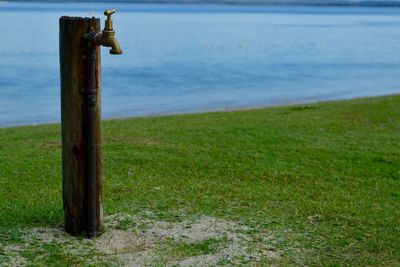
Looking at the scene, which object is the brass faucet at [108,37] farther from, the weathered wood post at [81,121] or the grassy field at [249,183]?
the grassy field at [249,183]

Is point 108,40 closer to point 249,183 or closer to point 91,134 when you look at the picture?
point 91,134

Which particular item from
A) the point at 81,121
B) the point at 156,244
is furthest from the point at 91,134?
the point at 156,244

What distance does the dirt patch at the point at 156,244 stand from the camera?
15.5 ft

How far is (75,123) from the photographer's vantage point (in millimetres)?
4980

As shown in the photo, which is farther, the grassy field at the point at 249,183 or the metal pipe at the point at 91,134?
the grassy field at the point at 249,183

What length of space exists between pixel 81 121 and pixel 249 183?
231cm

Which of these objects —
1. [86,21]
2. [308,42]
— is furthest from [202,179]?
[308,42]

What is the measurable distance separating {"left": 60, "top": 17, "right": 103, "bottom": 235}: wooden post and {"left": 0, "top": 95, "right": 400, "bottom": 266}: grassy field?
1.13ft

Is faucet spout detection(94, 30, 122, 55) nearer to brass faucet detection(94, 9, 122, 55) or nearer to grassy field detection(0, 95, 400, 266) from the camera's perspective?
brass faucet detection(94, 9, 122, 55)

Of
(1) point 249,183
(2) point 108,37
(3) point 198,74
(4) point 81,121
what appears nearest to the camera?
(2) point 108,37

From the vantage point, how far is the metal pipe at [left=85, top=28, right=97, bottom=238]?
4898mm

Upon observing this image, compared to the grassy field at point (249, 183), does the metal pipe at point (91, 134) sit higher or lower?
higher

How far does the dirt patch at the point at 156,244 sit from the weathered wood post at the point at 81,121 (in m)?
0.19

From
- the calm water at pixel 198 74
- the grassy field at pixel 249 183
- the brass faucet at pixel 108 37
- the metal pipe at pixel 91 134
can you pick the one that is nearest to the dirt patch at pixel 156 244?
the grassy field at pixel 249 183
